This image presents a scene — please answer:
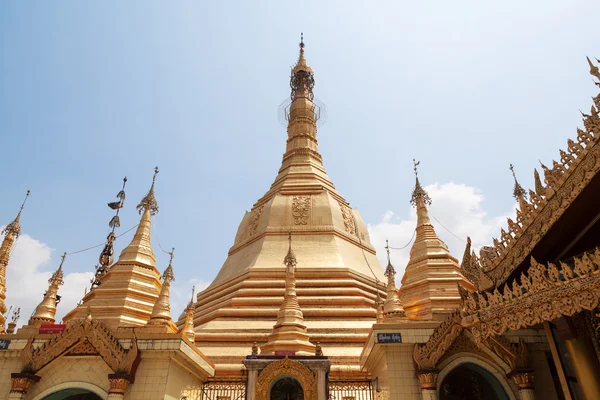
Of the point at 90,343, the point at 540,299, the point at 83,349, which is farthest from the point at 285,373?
the point at 540,299

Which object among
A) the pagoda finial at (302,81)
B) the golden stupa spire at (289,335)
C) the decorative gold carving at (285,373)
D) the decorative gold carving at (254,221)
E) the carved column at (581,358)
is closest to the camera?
the carved column at (581,358)

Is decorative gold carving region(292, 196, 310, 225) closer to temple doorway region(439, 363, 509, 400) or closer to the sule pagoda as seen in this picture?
the sule pagoda

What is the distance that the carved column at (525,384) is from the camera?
827cm

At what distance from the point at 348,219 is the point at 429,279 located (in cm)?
763

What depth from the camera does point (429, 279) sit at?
552 inches

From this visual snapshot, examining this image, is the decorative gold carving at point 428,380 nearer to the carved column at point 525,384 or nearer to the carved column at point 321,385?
the carved column at point 525,384

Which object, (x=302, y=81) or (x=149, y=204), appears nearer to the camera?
(x=149, y=204)

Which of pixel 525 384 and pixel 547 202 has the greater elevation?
pixel 547 202

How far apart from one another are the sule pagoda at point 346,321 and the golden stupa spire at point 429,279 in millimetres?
52

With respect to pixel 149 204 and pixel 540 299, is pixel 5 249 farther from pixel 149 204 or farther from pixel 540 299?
pixel 540 299

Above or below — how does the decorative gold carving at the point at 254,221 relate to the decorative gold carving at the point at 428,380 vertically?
above

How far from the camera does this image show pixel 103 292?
1430 centimetres

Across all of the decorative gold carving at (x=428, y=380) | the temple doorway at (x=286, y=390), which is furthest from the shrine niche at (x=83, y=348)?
the decorative gold carving at (x=428, y=380)

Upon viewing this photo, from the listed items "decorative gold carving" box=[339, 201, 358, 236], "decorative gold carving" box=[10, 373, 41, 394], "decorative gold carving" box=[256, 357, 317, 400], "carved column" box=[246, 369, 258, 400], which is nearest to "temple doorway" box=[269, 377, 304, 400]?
"decorative gold carving" box=[256, 357, 317, 400]
